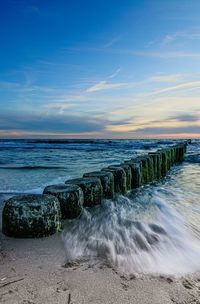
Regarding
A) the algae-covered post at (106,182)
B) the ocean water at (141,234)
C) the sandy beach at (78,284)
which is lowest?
the ocean water at (141,234)

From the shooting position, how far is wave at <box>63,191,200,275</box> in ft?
9.04

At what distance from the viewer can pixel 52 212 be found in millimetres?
3357

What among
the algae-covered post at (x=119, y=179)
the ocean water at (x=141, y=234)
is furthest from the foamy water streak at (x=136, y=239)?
the algae-covered post at (x=119, y=179)

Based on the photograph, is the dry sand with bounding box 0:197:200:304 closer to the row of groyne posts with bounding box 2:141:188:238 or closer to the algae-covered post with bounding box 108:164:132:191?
the row of groyne posts with bounding box 2:141:188:238

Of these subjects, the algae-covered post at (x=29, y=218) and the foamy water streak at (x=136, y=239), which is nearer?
the foamy water streak at (x=136, y=239)

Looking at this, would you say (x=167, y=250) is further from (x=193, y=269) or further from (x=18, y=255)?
(x=18, y=255)

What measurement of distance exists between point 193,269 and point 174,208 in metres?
2.45

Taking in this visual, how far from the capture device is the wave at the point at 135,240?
276cm

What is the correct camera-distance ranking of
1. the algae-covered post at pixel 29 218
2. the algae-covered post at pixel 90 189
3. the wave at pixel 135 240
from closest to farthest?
1. the wave at pixel 135 240
2. the algae-covered post at pixel 29 218
3. the algae-covered post at pixel 90 189

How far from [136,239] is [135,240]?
0.03 meters

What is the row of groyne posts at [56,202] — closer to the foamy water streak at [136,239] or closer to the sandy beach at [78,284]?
the foamy water streak at [136,239]

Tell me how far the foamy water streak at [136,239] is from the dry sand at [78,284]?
19 cm

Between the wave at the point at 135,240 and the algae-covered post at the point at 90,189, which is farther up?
the algae-covered post at the point at 90,189

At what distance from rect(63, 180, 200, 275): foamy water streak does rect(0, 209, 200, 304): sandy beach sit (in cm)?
17
